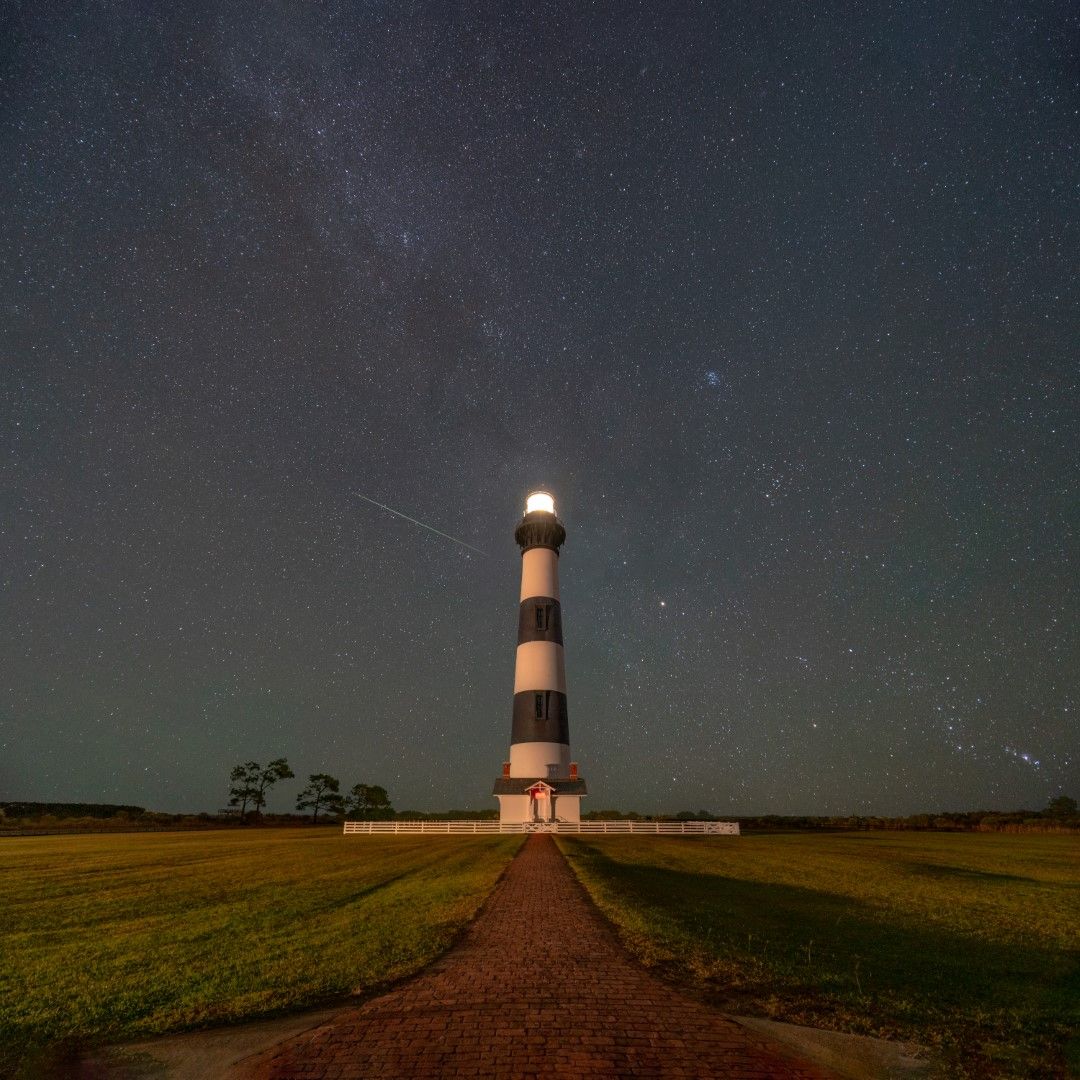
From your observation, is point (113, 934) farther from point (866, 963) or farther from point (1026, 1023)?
point (1026, 1023)

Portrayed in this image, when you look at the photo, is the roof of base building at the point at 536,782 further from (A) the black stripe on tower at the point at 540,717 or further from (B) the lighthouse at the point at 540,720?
(A) the black stripe on tower at the point at 540,717

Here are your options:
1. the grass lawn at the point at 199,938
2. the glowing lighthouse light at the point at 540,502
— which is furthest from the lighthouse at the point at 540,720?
the grass lawn at the point at 199,938

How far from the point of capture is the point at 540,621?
4688cm

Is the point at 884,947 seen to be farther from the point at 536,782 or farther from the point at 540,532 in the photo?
the point at 540,532

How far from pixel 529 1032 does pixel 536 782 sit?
1484 inches

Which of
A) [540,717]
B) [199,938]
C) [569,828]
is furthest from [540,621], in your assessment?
[199,938]

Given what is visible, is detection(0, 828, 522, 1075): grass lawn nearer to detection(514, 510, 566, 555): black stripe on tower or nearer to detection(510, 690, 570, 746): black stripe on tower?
detection(510, 690, 570, 746): black stripe on tower

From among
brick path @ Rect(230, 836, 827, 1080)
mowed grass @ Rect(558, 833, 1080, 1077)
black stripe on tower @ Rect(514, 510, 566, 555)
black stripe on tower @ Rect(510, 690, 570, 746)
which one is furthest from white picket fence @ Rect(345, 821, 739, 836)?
brick path @ Rect(230, 836, 827, 1080)

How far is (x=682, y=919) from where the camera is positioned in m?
12.0

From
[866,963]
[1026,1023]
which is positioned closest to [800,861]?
[866,963]

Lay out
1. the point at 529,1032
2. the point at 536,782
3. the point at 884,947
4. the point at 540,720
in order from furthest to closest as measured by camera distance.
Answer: the point at 540,720 < the point at 536,782 < the point at 884,947 < the point at 529,1032

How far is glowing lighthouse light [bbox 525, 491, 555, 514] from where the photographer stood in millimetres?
53119

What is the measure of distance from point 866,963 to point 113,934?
12533mm

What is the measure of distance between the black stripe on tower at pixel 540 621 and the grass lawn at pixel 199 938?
2432 cm
